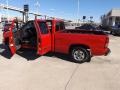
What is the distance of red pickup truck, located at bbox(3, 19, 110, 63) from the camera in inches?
378

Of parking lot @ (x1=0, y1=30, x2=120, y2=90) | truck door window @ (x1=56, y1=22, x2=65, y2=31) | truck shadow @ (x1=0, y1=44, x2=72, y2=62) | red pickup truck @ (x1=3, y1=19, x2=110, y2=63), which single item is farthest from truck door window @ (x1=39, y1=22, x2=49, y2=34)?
truck shadow @ (x1=0, y1=44, x2=72, y2=62)

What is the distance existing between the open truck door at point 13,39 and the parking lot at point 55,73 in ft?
1.61

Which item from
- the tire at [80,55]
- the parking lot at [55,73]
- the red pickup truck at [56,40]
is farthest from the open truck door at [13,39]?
the tire at [80,55]

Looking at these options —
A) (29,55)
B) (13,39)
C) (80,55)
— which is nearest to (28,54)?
(29,55)

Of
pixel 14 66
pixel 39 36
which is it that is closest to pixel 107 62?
pixel 39 36

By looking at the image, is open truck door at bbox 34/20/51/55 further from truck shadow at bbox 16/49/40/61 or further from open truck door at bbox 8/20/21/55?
open truck door at bbox 8/20/21/55

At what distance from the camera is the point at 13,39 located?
404 inches

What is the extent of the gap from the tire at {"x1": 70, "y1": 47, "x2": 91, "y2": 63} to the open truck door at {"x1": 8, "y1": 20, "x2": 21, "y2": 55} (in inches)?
100

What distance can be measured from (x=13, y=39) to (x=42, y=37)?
155 centimetres

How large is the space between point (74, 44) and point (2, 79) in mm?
3972

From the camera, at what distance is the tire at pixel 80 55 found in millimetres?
9906

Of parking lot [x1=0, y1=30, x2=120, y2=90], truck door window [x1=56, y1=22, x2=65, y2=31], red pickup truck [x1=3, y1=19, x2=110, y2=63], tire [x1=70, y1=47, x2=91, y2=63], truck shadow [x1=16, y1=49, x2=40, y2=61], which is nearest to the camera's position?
parking lot [x1=0, y1=30, x2=120, y2=90]

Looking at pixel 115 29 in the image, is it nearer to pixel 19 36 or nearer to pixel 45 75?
pixel 19 36

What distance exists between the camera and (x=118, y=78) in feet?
25.1
